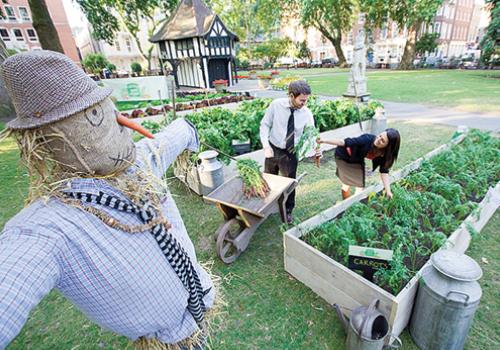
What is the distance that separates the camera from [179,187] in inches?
195

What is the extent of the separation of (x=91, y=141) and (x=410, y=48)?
111 feet

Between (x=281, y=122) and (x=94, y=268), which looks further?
(x=281, y=122)

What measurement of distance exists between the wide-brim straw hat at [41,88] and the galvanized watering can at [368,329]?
6.84 ft

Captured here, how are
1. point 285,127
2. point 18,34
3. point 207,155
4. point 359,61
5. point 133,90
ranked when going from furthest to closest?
1. point 18,34
2. point 133,90
3. point 359,61
4. point 207,155
5. point 285,127

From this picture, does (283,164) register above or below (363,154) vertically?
below

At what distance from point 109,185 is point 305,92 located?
96.0 inches

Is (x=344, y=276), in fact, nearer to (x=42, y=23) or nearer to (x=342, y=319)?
(x=342, y=319)

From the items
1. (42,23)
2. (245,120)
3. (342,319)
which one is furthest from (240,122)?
(42,23)

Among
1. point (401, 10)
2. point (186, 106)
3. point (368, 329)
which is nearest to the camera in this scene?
point (368, 329)

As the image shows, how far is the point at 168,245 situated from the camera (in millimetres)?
1062

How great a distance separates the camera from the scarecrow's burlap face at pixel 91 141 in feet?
2.82

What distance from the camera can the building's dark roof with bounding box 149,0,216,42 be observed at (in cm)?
1709

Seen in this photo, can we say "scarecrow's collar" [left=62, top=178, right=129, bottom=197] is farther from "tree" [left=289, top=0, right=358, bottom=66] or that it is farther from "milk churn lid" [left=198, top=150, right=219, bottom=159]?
"tree" [left=289, top=0, right=358, bottom=66]

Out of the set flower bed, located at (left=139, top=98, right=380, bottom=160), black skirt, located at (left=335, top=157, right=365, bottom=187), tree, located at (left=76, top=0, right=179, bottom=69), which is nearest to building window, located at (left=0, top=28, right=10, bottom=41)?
tree, located at (left=76, top=0, right=179, bottom=69)
